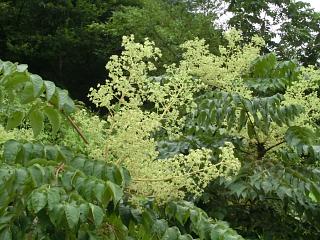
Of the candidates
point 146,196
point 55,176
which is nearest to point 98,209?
point 55,176

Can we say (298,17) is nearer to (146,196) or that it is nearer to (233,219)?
(233,219)

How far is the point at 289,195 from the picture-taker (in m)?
3.34

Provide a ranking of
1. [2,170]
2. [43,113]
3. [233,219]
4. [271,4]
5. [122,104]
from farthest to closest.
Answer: [271,4] < [233,219] < [122,104] < [43,113] < [2,170]

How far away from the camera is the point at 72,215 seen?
193cm

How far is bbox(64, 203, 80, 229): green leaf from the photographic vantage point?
192cm

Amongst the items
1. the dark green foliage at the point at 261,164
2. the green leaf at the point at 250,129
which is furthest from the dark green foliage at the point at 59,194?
the green leaf at the point at 250,129

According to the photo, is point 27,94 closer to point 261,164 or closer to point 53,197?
point 53,197

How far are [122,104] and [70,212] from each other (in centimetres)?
78

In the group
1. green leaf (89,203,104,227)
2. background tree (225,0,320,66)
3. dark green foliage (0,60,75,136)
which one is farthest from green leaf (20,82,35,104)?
background tree (225,0,320,66)

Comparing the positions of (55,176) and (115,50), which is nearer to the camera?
(55,176)

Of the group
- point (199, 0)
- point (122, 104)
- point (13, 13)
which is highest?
point (199, 0)

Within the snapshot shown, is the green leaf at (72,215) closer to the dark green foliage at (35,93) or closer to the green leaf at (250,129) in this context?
the dark green foliage at (35,93)

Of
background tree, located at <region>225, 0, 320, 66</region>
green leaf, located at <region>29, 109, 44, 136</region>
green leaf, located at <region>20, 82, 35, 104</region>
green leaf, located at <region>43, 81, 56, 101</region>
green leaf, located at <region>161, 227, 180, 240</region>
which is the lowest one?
green leaf, located at <region>161, 227, 180, 240</region>

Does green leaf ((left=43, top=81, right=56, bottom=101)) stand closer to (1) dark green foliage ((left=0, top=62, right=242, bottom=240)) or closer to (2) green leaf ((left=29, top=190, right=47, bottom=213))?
(1) dark green foliage ((left=0, top=62, right=242, bottom=240))
